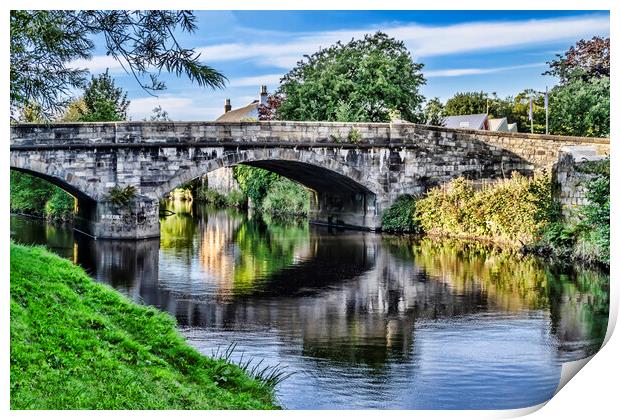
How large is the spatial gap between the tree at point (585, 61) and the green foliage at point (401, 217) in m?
6.92

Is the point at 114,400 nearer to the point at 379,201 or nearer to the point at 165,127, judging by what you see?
the point at 165,127

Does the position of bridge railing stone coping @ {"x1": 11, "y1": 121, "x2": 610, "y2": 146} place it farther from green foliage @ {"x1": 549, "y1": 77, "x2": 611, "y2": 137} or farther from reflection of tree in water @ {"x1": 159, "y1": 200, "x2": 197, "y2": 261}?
reflection of tree in water @ {"x1": 159, "y1": 200, "x2": 197, "y2": 261}

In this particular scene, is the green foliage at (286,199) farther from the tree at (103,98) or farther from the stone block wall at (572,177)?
the stone block wall at (572,177)

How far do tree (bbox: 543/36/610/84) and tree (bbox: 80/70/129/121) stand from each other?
6366 millimetres

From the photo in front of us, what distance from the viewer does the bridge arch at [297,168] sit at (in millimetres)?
18500

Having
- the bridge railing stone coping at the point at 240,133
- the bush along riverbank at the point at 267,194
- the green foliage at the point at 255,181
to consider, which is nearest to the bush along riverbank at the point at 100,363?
the bridge railing stone coping at the point at 240,133

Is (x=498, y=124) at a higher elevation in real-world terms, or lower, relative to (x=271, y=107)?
higher

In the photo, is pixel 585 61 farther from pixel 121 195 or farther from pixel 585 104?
pixel 121 195

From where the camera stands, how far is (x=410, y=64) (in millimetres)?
24672

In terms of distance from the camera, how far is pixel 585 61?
12836 mm

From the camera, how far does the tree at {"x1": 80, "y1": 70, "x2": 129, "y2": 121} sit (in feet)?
29.3

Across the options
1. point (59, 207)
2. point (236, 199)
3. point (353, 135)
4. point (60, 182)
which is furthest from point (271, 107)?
point (60, 182)

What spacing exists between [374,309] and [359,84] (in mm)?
14390
